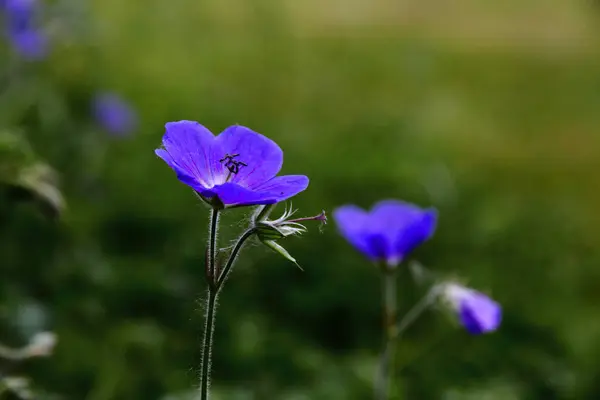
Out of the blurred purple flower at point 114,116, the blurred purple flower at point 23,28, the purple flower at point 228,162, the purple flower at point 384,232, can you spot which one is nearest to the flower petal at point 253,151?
the purple flower at point 228,162

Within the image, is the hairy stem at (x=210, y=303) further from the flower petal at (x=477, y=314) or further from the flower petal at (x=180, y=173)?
the flower petal at (x=477, y=314)

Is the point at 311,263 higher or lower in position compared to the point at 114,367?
higher

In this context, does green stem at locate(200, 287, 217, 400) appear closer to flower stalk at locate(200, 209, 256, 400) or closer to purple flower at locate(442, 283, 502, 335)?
flower stalk at locate(200, 209, 256, 400)

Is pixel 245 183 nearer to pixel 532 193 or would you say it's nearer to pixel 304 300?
pixel 304 300

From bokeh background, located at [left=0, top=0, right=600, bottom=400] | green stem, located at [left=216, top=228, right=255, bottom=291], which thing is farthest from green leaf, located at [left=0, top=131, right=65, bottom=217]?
green stem, located at [left=216, top=228, right=255, bottom=291]

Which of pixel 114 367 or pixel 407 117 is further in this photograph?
pixel 407 117

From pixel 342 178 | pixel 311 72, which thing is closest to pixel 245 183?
pixel 342 178

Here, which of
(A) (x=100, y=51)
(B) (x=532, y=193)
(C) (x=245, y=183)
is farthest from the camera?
(A) (x=100, y=51)

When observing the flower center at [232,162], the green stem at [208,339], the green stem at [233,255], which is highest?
the flower center at [232,162]
